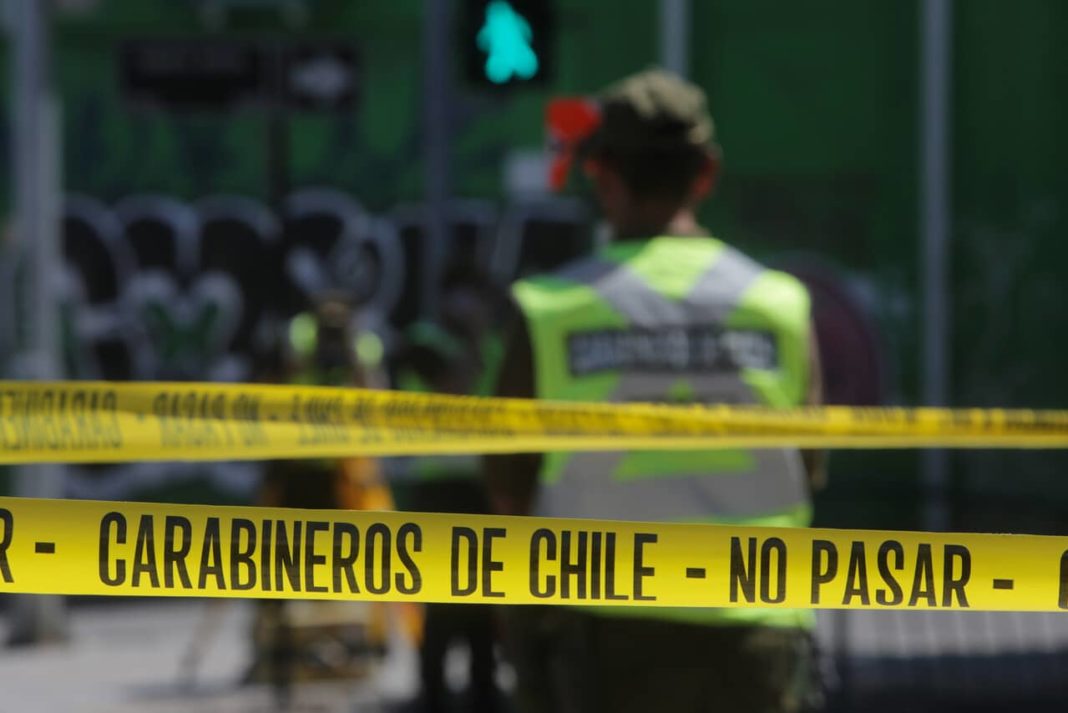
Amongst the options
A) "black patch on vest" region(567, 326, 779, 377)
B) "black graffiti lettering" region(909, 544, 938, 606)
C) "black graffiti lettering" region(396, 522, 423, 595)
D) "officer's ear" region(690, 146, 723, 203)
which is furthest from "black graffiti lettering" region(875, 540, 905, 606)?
"officer's ear" region(690, 146, 723, 203)

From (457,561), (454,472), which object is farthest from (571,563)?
(454,472)

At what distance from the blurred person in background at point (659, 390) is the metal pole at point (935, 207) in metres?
10.4

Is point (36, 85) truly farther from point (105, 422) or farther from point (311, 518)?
point (311, 518)

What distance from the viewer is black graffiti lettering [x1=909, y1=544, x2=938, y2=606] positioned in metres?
3.24

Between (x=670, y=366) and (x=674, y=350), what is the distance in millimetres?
32

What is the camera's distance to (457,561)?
3209 mm

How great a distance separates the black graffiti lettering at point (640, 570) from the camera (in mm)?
3197

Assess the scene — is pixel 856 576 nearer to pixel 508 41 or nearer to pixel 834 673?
pixel 834 673

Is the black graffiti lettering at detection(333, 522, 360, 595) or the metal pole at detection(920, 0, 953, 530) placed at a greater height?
the metal pole at detection(920, 0, 953, 530)

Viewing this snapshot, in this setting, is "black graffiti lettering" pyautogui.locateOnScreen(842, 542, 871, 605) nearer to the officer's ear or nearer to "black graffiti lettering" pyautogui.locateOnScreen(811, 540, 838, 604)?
"black graffiti lettering" pyautogui.locateOnScreen(811, 540, 838, 604)

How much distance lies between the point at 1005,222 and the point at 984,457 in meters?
1.69

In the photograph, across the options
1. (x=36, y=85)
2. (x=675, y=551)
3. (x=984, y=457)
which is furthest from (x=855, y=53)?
(x=675, y=551)

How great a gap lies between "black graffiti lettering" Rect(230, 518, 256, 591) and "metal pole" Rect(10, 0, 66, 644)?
305 inches

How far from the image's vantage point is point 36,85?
10.9m
